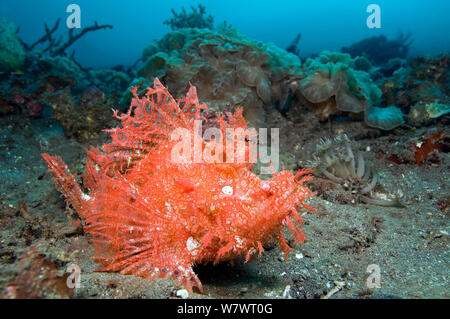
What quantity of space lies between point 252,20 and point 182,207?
143509 mm

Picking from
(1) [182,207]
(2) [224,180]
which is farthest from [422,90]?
(1) [182,207]

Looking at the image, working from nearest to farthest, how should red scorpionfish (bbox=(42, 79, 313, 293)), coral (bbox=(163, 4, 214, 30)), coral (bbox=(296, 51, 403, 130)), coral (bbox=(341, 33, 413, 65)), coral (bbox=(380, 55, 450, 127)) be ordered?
red scorpionfish (bbox=(42, 79, 313, 293)) → coral (bbox=(296, 51, 403, 130)) → coral (bbox=(380, 55, 450, 127)) → coral (bbox=(163, 4, 214, 30)) → coral (bbox=(341, 33, 413, 65))

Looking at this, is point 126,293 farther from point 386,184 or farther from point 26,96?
point 26,96

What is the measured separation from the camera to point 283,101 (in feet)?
26.5

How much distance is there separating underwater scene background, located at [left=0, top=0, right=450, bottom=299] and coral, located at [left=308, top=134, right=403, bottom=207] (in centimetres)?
3

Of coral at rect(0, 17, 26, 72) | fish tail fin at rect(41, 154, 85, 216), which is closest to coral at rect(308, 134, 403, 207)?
fish tail fin at rect(41, 154, 85, 216)

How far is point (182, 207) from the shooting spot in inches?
89.4

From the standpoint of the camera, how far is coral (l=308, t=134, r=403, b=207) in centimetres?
480

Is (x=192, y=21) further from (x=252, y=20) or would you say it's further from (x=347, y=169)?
(x=252, y=20)

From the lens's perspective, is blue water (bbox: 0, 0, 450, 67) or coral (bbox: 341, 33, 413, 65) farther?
blue water (bbox: 0, 0, 450, 67)

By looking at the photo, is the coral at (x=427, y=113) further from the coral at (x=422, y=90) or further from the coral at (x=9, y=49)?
the coral at (x=9, y=49)

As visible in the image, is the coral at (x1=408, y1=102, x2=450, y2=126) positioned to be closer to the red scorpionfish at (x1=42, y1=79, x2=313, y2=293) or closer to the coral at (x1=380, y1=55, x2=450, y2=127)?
the coral at (x1=380, y1=55, x2=450, y2=127)

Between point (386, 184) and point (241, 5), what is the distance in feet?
535

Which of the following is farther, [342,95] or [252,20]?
[252,20]
